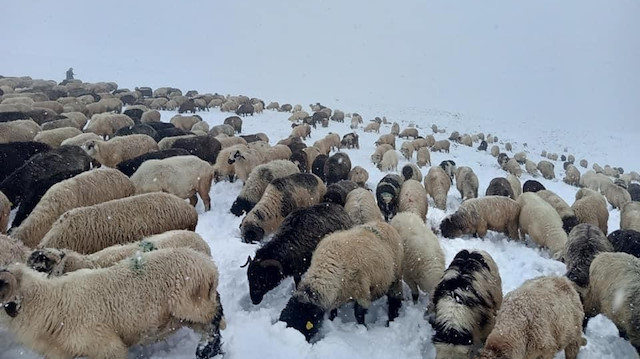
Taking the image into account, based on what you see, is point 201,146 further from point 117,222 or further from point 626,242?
point 626,242

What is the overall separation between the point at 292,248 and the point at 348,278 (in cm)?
133

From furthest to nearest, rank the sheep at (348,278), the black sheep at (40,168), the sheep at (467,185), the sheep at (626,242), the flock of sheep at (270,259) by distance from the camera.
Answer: the sheep at (467,185)
the black sheep at (40,168)
the sheep at (626,242)
the sheep at (348,278)
the flock of sheep at (270,259)

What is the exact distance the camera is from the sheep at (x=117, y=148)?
11.3m

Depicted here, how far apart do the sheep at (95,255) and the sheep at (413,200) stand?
20.7ft

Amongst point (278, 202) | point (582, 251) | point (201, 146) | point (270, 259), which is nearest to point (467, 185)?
point (582, 251)

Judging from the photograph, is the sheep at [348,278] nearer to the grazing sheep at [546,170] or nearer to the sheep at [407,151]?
the sheep at [407,151]

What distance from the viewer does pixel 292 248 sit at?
668 centimetres

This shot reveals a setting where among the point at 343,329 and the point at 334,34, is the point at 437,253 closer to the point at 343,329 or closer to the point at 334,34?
the point at 343,329

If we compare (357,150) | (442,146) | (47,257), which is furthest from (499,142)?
(47,257)

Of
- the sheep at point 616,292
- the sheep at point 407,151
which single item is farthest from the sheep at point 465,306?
the sheep at point 407,151

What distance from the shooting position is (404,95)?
89938mm

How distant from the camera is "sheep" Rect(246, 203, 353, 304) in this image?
616 centimetres

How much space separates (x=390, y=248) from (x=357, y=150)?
53.5 feet

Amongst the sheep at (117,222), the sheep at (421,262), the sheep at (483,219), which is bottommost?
the sheep at (483,219)
